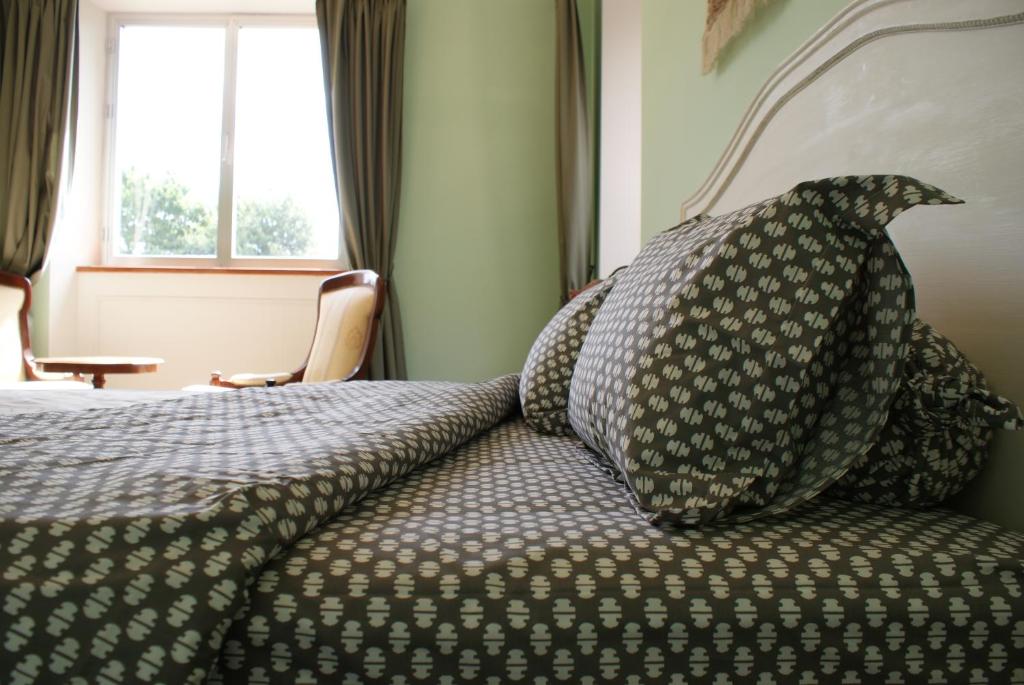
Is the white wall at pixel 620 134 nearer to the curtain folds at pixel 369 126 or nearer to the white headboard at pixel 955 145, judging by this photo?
the curtain folds at pixel 369 126

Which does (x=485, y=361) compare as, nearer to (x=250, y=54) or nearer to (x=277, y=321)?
(x=277, y=321)

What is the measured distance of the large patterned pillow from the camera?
691mm

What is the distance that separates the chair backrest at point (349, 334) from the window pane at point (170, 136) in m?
1.37

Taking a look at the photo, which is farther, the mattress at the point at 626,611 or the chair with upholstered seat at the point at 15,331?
the chair with upholstered seat at the point at 15,331

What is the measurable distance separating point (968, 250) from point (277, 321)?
11.1ft

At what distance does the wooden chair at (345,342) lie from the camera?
270 centimetres

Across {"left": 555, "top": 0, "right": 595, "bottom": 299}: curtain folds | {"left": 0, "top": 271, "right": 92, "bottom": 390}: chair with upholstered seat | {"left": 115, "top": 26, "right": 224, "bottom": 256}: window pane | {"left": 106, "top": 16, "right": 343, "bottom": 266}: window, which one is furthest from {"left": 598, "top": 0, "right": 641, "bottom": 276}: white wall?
{"left": 0, "top": 271, "right": 92, "bottom": 390}: chair with upholstered seat

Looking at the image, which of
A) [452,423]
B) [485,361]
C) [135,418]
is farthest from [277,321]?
[452,423]

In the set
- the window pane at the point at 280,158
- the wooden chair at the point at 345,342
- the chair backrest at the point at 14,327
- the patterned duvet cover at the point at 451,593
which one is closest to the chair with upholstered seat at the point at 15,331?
the chair backrest at the point at 14,327

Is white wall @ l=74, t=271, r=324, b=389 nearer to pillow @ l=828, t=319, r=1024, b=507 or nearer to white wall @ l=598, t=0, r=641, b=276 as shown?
white wall @ l=598, t=0, r=641, b=276

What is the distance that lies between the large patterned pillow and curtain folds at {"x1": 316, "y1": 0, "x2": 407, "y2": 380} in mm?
2911

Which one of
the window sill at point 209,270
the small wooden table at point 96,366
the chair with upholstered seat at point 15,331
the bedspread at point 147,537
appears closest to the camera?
the bedspread at point 147,537

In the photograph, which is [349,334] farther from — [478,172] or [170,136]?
[170,136]

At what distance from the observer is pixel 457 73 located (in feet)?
11.8
